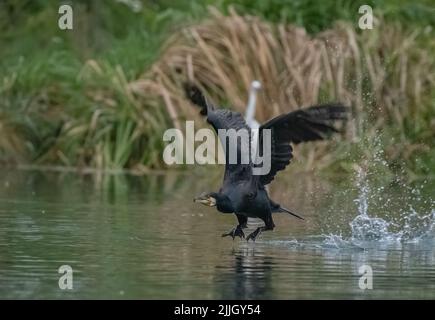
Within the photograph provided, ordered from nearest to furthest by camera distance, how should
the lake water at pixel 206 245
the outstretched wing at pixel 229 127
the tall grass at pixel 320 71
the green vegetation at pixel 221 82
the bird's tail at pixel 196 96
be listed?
the lake water at pixel 206 245 → the outstretched wing at pixel 229 127 → the bird's tail at pixel 196 96 → the tall grass at pixel 320 71 → the green vegetation at pixel 221 82

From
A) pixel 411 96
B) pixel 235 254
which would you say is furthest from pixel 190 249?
pixel 411 96

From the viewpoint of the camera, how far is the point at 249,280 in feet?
34.8

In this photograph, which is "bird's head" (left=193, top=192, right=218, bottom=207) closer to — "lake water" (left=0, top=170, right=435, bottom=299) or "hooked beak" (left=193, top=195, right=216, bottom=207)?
"hooked beak" (left=193, top=195, right=216, bottom=207)

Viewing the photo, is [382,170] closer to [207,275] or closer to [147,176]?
[147,176]

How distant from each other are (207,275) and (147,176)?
12.5 metres

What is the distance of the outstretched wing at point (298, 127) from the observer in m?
12.2

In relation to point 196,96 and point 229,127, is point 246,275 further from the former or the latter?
point 196,96

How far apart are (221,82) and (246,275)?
1299 centimetres

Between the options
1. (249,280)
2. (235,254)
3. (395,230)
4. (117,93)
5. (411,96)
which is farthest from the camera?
(117,93)

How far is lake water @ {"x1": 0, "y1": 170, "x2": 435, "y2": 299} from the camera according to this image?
402 inches

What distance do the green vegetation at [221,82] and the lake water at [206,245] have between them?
7.59ft

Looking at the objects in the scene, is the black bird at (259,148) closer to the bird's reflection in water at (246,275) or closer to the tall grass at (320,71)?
the bird's reflection in water at (246,275)

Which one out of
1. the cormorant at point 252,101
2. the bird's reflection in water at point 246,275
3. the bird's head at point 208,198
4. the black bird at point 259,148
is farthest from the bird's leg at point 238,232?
the cormorant at point 252,101

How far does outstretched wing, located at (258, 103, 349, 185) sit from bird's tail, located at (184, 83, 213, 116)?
0.75 meters
